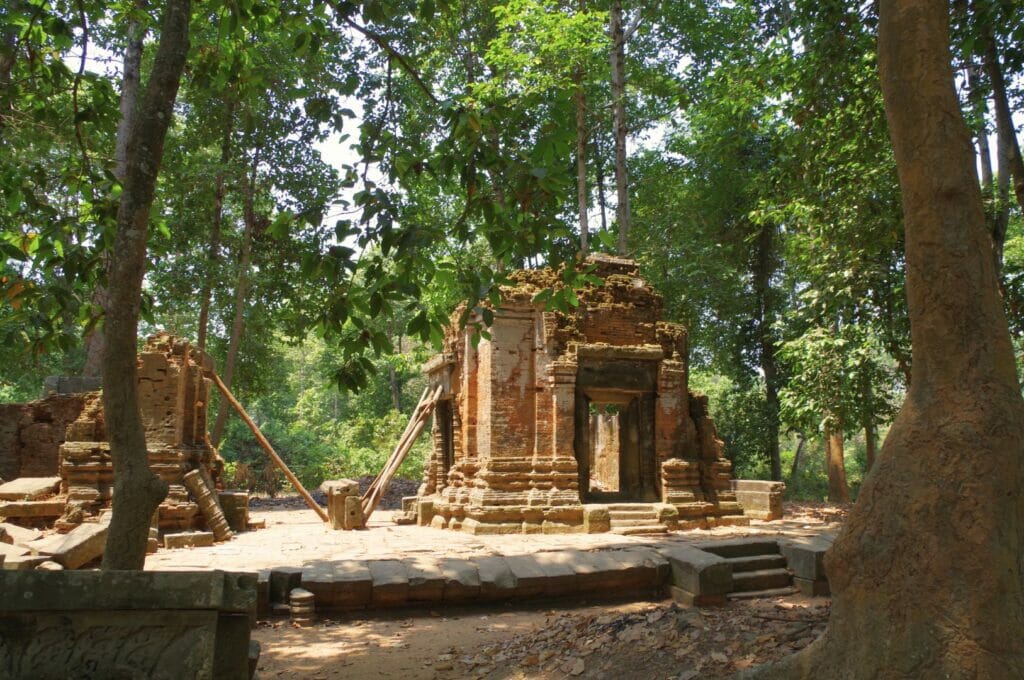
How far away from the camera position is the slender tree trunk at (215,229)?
18797 millimetres

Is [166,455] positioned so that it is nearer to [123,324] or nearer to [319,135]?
[123,324]

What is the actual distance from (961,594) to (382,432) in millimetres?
25077

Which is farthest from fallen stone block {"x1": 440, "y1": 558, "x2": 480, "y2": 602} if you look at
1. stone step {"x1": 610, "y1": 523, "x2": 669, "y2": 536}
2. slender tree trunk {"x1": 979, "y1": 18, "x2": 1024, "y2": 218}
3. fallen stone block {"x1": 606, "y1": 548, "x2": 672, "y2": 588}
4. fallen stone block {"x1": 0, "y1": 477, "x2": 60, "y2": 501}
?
slender tree trunk {"x1": 979, "y1": 18, "x2": 1024, "y2": 218}

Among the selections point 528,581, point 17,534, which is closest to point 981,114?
point 528,581

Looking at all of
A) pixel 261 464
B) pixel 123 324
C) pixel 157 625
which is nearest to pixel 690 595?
pixel 157 625

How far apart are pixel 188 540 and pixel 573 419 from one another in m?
6.41

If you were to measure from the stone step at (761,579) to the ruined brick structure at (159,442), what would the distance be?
775 centimetres

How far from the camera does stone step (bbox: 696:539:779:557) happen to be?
7.52 meters

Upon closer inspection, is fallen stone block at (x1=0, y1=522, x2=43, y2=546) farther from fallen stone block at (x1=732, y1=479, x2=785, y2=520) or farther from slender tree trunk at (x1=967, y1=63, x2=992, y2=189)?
slender tree trunk at (x1=967, y1=63, x2=992, y2=189)

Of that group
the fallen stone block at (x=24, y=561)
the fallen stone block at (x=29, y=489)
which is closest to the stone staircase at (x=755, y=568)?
the fallen stone block at (x=24, y=561)

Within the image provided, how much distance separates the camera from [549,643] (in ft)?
18.6

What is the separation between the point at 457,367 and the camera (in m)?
14.3

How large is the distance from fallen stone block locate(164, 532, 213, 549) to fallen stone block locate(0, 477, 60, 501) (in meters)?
2.29

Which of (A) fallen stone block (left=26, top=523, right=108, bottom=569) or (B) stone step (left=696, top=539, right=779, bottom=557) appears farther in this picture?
(B) stone step (left=696, top=539, right=779, bottom=557)
